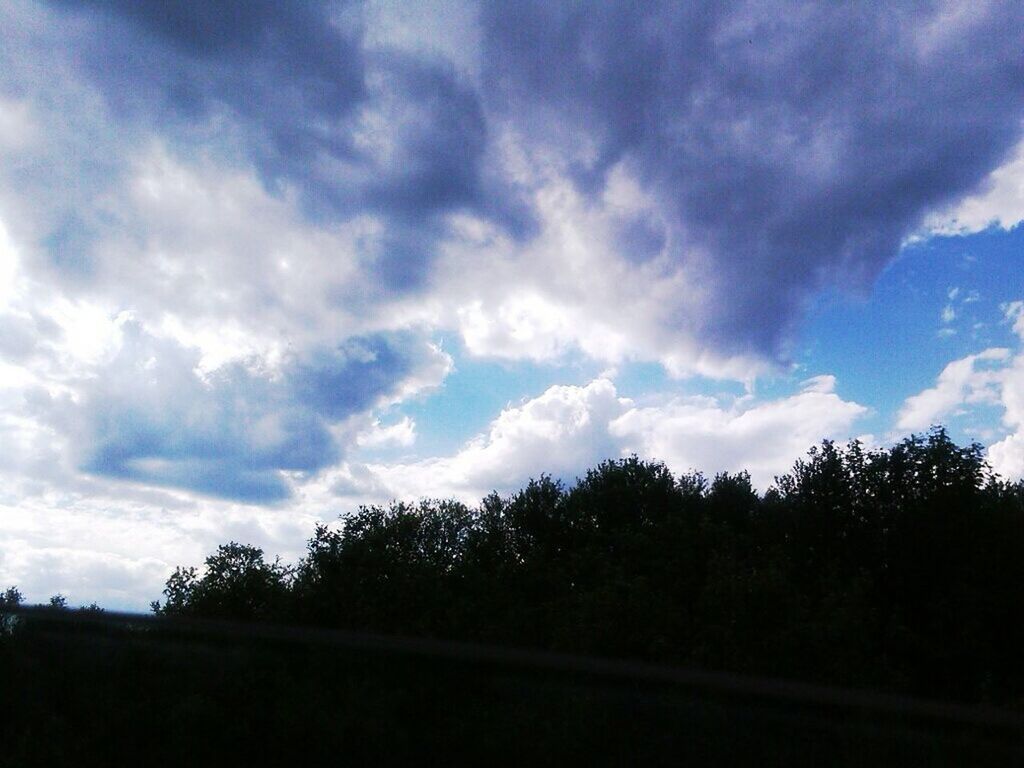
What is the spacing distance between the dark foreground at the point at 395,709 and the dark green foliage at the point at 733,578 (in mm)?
12158

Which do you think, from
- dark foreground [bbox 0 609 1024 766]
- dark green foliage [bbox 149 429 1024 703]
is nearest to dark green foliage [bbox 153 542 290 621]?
dark green foliage [bbox 149 429 1024 703]

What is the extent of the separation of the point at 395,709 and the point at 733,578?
546 inches

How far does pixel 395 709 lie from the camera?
6832 millimetres

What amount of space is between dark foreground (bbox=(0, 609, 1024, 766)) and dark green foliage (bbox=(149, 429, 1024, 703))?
12158mm

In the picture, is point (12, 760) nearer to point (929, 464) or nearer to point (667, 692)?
point (667, 692)

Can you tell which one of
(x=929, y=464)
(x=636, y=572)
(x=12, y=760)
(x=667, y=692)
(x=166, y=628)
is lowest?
(x=12, y=760)

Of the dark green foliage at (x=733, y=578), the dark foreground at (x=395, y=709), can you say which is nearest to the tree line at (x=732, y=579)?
the dark green foliage at (x=733, y=578)

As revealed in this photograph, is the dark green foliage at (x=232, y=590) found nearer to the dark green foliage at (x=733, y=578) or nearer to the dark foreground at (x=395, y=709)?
the dark green foliage at (x=733, y=578)

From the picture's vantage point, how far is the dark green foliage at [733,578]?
60.3 feet

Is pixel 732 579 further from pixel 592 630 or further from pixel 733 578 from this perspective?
pixel 592 630

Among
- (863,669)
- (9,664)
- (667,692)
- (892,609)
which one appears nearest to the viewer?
(667,692)

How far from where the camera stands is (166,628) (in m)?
7.25

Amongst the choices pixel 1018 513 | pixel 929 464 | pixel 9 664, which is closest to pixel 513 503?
pixel 929 464

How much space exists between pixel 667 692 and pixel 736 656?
1266 cm
